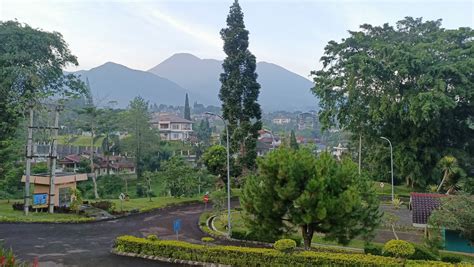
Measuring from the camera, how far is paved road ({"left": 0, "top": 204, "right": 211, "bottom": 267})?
1823 centimetres

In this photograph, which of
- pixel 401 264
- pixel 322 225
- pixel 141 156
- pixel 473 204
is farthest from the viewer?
pixel 141 156

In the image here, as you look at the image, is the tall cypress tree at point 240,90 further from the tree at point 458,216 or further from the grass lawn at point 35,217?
the tree at point 458,216

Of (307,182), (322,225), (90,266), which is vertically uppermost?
(307,182)

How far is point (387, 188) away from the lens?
147 ft

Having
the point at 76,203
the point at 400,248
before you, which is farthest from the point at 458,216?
the point at 76,203

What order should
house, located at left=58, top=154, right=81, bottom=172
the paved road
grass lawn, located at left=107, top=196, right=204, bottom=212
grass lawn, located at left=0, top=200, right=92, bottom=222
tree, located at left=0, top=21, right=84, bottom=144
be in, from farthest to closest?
house, located at left=58, top=154, right=81, bottom=172 → tree, located at left=0, top=21, right=84, bottom=144 → grass lawn, located at left=107, top=196, right=204, bottom=212 → grass lawn, located at left=0, top=200, right=92, bottom=222 → the paved road

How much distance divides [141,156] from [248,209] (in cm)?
4102

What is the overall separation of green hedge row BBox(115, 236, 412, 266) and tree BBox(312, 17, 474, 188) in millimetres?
20603

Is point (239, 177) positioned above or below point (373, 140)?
below

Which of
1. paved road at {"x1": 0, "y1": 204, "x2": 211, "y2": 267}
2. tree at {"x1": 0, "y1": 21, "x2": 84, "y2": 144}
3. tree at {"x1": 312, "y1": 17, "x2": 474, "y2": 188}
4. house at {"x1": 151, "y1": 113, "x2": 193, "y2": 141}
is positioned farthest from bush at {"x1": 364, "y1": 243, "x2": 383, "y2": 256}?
house at {"x1": 151, "y1": 113, "x2": 193, "y2": 141}

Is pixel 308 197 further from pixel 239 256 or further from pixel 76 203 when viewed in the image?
pixel 76 203

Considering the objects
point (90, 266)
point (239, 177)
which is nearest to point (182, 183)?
point (239, 177)

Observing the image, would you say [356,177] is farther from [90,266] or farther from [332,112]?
[332,112]

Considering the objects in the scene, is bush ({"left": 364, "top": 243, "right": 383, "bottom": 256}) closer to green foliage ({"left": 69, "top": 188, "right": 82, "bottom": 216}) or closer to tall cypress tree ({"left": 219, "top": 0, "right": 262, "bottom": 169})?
tall cypress tree ({"left": 219, "top": 0, "right": 262, "bottom": 169})
